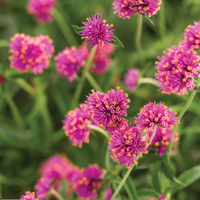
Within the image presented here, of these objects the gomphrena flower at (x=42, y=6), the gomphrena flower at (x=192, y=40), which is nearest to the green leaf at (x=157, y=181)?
the gomphrena flower at (x=192, y=40)

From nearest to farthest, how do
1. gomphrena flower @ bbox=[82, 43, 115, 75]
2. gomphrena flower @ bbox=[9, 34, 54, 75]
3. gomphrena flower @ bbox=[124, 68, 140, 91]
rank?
gomphrena flower @ bbox=[9, 34, 54, 75] < gomphrena flower @ bbox=[124, 68, 140, 91] < gomphrena flower @ bbox=[82, 43, 115, 75]

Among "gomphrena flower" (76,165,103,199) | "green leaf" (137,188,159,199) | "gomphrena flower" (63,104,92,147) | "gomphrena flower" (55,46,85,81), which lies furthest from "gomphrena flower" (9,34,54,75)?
"green leaf" (137,188,159,199)

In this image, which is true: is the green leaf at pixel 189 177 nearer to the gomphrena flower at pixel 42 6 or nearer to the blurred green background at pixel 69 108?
the blurred green background at pixel 69 108

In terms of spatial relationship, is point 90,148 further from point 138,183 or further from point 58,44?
point 58,44

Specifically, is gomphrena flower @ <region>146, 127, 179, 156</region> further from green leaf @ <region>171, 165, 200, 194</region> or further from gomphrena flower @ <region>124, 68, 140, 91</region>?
gomphrena flower @ <region>124, 68, 140, 91</region>

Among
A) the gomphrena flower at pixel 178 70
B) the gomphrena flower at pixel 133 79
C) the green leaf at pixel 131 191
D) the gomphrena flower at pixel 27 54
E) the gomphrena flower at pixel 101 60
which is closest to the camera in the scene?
the gomphrena flower at pixel 178 70

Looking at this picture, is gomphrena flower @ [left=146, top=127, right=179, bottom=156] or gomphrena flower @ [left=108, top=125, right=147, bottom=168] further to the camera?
gomphrena flower @ [left=146, top=127, right=179, bottom=156]
